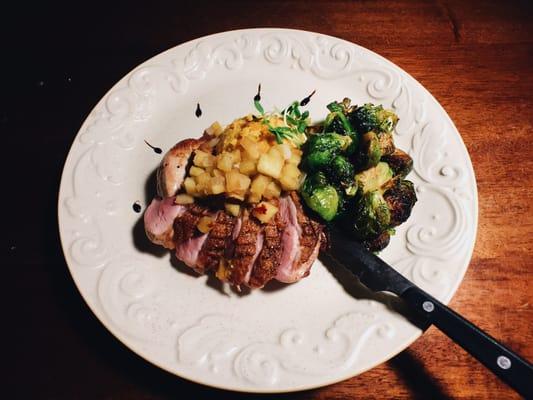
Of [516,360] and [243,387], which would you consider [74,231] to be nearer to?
[243,387]

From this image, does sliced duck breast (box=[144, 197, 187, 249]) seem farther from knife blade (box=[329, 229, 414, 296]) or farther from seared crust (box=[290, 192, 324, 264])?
knife blade (box=[329, 229, 414, 296])

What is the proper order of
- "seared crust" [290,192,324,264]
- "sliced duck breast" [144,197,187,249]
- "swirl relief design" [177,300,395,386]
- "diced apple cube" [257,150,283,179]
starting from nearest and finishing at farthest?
"swirl relief design" [177,300,395,386] < "diced apple cube" [257,150,283,179] < "seared crust" [290,192,324,264] < "sliced duck breast" [144,197,187,249]

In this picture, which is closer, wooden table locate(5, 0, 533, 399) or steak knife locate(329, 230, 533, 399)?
steak knife locate(329, 230, 533, 399)

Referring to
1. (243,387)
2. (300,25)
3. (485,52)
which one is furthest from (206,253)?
(485,52)

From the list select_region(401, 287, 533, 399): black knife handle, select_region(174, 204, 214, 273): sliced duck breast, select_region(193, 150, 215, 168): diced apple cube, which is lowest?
select_region(401, 287, 533, 399): black knife handle

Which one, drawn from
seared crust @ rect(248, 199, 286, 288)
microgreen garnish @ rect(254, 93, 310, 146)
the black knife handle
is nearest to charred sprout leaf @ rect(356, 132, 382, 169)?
microgreen garnish @ rect(254, 93, 310, 146)

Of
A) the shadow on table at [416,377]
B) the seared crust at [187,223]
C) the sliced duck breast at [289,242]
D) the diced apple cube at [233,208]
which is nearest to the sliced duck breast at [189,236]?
the seared crust at [187,223]

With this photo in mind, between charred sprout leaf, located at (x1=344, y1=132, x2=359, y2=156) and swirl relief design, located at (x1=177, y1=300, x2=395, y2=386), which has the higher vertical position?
charred sprout leaf, located at (x1=344, y1=132, x2=359, y2=156)
